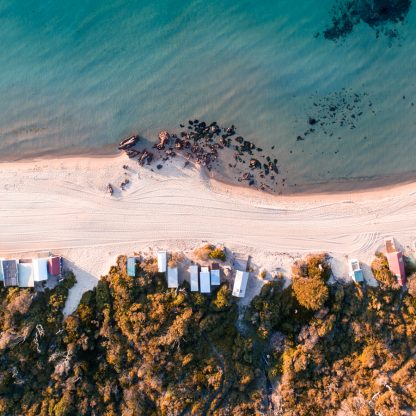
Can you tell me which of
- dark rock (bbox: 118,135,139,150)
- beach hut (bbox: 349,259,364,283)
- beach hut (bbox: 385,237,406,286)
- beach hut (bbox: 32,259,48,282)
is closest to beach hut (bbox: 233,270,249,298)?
beach hut (bbox: 349,259,364,283)

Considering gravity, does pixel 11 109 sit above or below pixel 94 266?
above

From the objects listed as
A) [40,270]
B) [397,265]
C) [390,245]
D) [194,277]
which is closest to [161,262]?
[194,277]

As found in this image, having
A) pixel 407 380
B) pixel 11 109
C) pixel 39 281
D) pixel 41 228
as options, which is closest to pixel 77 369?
pixel 39 281

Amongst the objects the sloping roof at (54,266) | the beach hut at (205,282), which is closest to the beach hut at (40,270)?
the sloping roof at (54,266)

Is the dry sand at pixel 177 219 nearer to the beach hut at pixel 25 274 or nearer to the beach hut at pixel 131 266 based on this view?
the beach hut at pixel 131 266

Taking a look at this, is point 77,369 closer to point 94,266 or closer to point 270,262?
point 94,266

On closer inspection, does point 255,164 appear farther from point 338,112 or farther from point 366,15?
point 366,15

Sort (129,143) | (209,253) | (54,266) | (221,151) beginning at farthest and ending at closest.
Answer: (221,151), (129,143), (209,253), (54,266)
